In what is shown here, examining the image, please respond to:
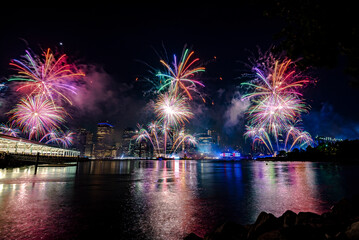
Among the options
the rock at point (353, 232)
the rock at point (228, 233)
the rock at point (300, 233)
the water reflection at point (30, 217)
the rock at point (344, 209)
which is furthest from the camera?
the rock at point (344, 209)

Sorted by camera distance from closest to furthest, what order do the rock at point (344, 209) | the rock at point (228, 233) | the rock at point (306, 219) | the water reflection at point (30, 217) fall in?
the rock at point (228, 233) → the rock at point (306, 219) → the water reflection at point (30, 217) → the rock at point (344, 209)

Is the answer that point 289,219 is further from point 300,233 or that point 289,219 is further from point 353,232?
point 353,232

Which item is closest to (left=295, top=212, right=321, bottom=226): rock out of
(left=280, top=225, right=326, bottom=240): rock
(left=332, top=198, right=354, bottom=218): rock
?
(left=280, top=225, right=326, bottom=240): rock

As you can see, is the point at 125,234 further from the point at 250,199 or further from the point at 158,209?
the point at 250,199

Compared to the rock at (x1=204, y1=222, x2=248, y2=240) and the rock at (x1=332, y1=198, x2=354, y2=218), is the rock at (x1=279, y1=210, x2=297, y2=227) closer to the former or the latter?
the rock at (x1=204, y1=222, x2=248, y2=240)

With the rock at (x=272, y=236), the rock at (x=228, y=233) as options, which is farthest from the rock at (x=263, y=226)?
the rock at (x=272, y=236)

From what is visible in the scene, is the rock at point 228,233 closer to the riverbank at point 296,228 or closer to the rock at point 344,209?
the riverbank at point 296,228

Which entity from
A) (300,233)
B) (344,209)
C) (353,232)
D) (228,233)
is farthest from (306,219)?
(228,233)

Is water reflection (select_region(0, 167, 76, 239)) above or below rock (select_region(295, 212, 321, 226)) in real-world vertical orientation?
below
